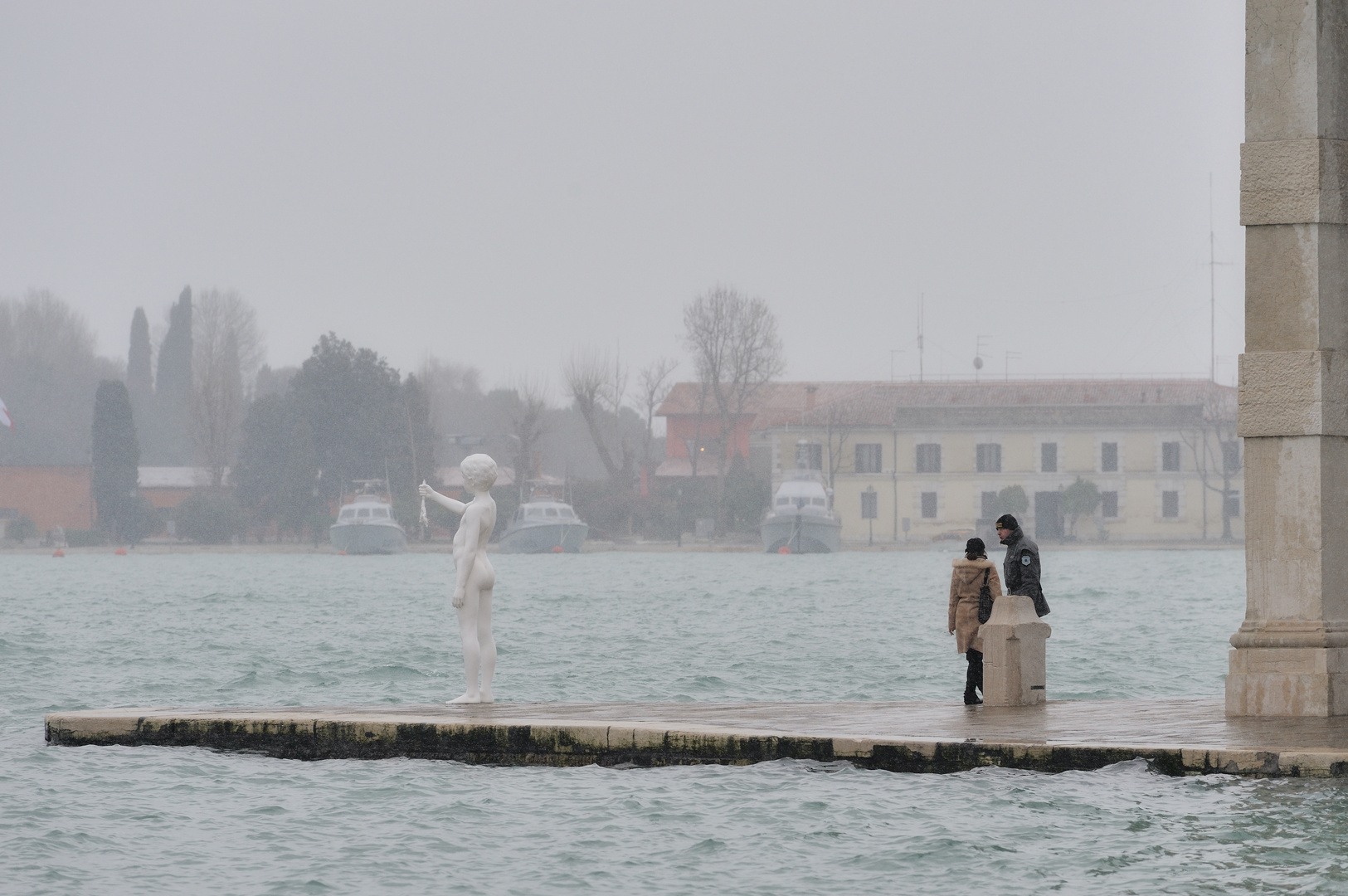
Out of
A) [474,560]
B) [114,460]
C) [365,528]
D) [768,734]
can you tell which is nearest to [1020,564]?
[768,734]

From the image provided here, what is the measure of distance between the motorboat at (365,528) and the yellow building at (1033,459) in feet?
57.2

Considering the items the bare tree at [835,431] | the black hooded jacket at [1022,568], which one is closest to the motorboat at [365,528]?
the bare tree at [835,431]

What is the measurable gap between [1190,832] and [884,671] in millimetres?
16438

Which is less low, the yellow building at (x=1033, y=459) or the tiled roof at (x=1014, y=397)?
the tiled roof at (x=1014, y=397)

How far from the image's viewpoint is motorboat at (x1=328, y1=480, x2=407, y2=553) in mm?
78938

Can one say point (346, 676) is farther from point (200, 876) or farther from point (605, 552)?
point (605, 552)

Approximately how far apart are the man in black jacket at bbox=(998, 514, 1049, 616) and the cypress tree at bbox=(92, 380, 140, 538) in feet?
238

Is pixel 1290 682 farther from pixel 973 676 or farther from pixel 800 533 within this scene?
pixel 800 533

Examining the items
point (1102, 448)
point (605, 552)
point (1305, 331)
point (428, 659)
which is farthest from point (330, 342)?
point (1305, 331)

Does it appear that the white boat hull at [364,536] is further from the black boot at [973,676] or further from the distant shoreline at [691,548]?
the black boot at [973,676]

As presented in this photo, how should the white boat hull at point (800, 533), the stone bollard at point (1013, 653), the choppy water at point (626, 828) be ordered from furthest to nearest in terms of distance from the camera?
the white boat hull at point (800, 533), the stone bollard at point (1013, 653), the choppy water at point (626, 828)

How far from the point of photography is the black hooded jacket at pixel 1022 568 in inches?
514

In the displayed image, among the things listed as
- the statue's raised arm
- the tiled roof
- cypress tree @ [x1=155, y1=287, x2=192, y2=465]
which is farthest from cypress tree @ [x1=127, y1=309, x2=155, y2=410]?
the statue's raised arm

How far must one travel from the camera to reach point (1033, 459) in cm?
8219
